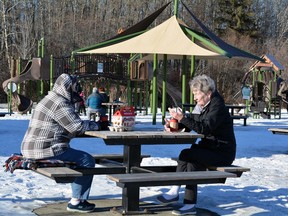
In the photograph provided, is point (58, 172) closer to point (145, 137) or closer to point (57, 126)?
point (57, 126)

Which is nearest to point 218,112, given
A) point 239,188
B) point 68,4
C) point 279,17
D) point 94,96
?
point 239,188

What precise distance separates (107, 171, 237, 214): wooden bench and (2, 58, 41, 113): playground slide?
73.5 ft

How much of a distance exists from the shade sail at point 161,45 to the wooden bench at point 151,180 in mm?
11895

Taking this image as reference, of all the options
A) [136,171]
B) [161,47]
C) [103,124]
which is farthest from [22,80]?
[136,171]

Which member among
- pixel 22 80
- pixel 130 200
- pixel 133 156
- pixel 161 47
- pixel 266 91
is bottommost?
pixel 130 200

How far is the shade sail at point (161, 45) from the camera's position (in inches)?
734

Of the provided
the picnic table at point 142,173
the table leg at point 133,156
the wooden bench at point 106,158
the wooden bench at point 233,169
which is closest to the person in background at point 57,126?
the picnic table at point 142,173

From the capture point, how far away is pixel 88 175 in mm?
6590

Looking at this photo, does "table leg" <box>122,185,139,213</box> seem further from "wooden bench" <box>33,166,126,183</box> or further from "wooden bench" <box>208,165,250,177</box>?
"wooden bench" <box>208,165,250,177</box>

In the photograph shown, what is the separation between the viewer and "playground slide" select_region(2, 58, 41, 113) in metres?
28.6

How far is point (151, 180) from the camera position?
6.03 metres

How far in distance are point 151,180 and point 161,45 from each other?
13441 mm

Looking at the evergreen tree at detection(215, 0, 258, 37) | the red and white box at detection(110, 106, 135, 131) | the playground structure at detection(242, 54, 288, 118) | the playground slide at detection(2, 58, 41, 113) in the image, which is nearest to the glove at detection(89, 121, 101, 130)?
the red and white box at detection(110, 106, 135, 131)

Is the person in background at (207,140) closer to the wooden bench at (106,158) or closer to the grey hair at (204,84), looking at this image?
the grey hair at (204,84)
